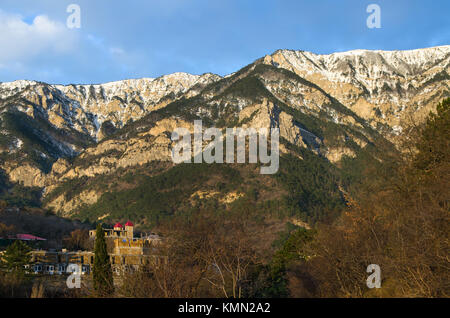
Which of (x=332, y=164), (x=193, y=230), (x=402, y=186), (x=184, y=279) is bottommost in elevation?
(x=184, y=279)

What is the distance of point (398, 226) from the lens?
24.9 meters

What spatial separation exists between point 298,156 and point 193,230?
145188 mm
